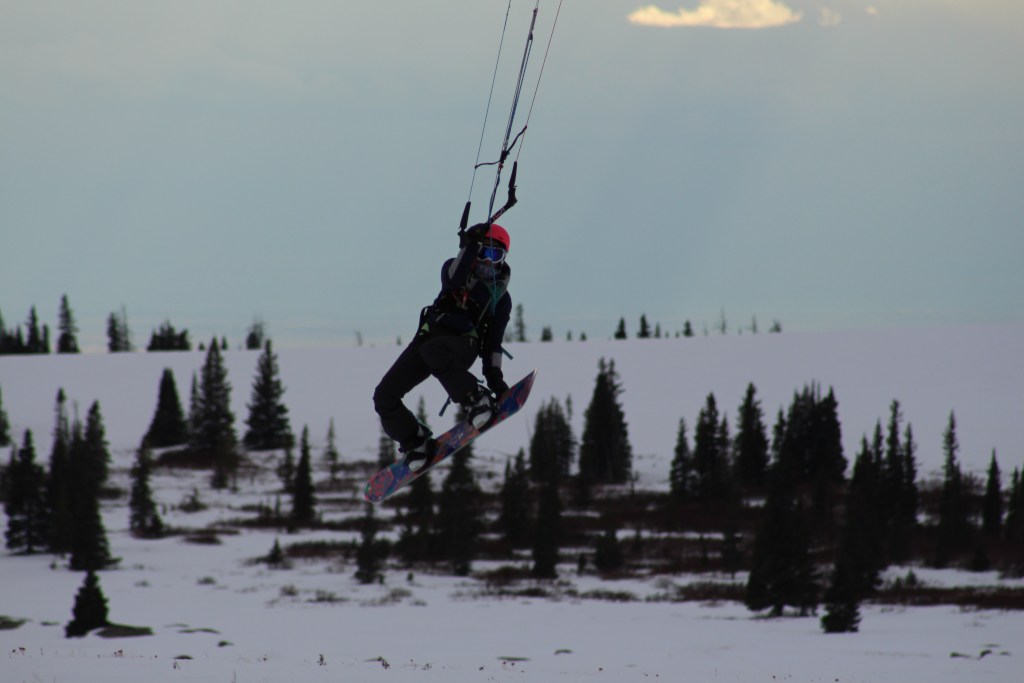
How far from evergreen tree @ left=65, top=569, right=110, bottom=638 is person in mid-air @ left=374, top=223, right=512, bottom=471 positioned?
77.6 ft

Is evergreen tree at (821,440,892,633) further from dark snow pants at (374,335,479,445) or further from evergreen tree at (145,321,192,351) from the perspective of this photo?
evergreen tree at (145,321,192,351)

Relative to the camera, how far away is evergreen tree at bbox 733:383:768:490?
84.7 metres

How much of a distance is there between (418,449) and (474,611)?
28330mm

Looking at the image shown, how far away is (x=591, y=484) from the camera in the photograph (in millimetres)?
84438

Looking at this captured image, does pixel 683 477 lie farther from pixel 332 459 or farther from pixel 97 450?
pixel 97 450

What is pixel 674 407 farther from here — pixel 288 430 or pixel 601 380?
pixel 288 430

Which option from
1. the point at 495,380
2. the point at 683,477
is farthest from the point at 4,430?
the point at 495,380

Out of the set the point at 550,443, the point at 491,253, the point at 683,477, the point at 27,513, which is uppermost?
the point at 491,253

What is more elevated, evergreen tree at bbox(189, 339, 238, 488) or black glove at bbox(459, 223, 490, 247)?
black glove at bbox(459, 223, 490, 247)

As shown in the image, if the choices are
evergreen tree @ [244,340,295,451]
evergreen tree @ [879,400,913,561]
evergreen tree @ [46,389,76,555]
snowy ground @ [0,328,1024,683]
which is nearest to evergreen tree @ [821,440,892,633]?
evergreen tree @ [879,400,913,561]

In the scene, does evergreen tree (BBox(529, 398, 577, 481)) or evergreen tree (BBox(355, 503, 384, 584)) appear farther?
evergreen tree (BBox(529, 398, 577, 481))

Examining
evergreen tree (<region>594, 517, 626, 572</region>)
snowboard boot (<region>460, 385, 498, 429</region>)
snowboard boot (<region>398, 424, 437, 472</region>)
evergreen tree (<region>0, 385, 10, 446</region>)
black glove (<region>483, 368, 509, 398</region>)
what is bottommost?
evergreen tree (<region>594, 517, 626, 572</region>)

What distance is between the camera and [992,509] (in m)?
66.6

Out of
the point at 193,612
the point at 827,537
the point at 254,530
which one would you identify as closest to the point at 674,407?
the point at 827,537
